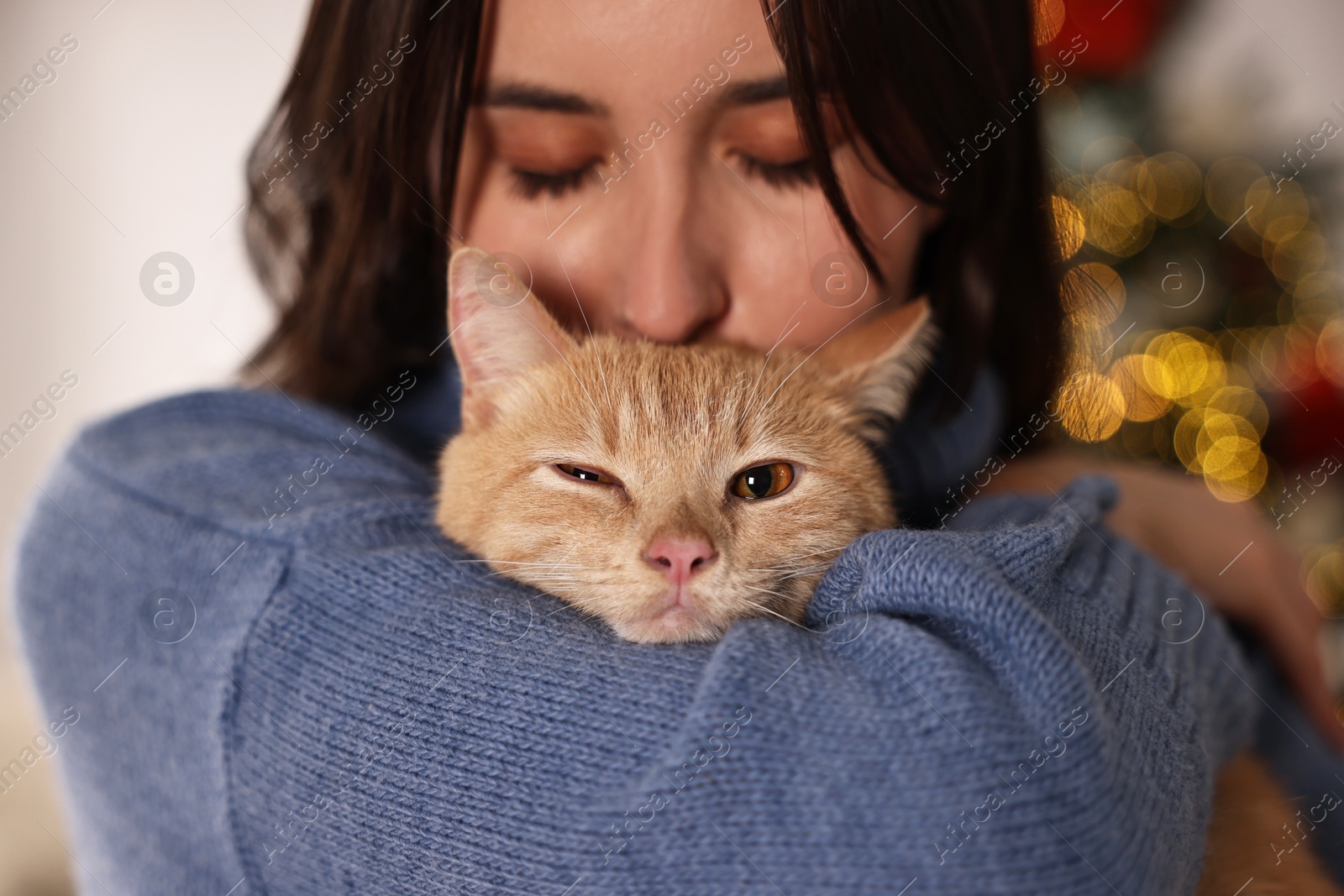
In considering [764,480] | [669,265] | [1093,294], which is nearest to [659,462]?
[764,480]

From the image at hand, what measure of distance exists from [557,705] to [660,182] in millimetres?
745

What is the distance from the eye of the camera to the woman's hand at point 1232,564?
1.70 metres

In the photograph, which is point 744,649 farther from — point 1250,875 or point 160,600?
point 1250,875

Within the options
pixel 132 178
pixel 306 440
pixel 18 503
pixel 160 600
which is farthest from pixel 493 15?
pixel 18 503

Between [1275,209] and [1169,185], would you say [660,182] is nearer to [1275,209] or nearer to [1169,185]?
[1169,185]

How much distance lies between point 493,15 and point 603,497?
2.41ft

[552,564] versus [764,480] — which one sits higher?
[552,564]

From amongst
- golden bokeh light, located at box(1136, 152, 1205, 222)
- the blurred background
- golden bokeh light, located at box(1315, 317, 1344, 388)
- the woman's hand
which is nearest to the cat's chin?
the woman's hand

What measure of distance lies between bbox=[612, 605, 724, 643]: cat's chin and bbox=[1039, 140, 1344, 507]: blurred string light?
204 centimetres

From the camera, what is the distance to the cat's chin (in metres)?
1.07

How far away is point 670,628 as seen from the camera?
108cm

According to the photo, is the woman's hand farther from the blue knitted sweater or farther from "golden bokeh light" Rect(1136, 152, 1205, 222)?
"golden bokeh light" Rect(1136, 152, 1205, 222)

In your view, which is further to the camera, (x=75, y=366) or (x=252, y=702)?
(x=75, y=366)

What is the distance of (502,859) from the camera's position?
860 millimetres
